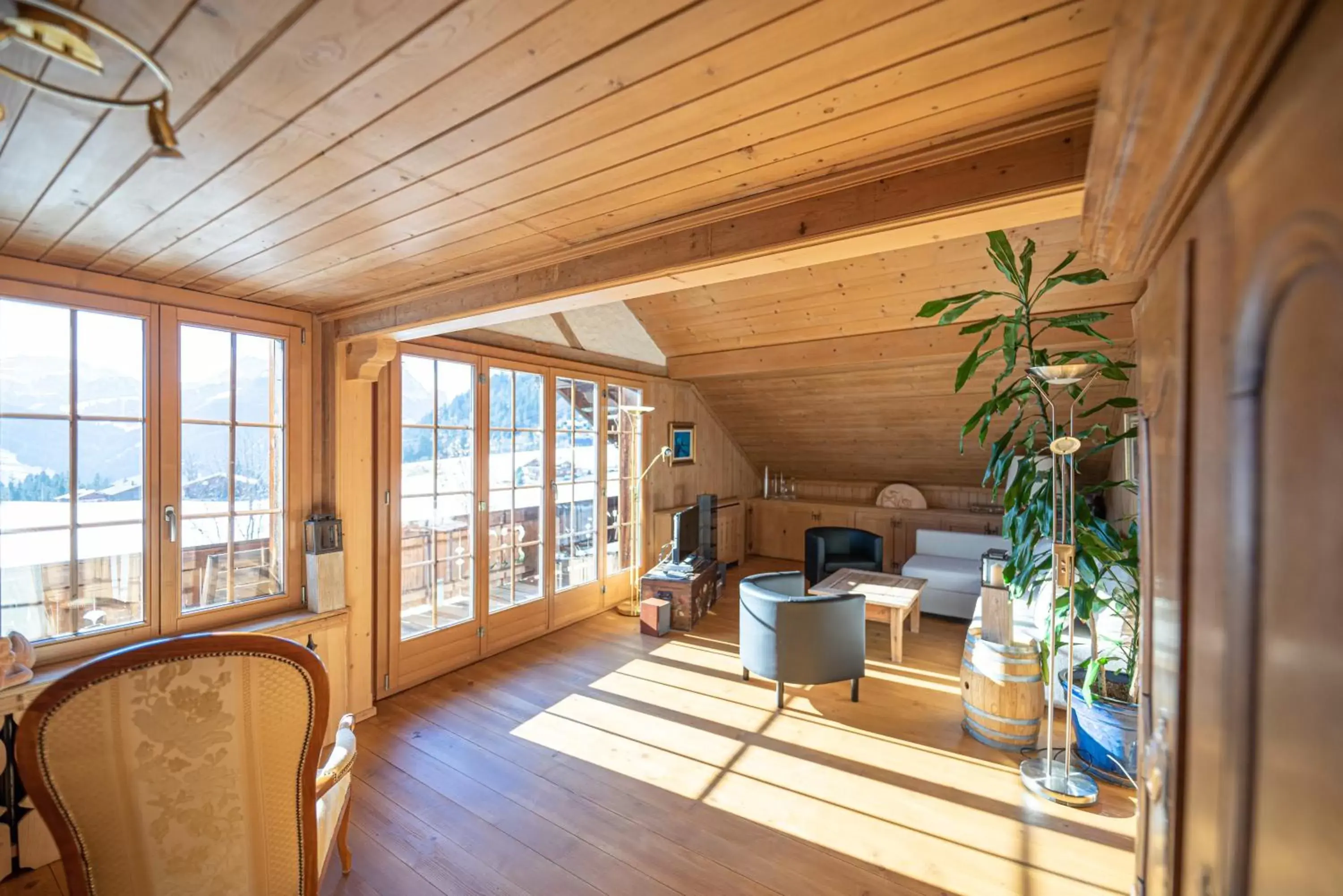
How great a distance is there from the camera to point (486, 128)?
4.24 ft

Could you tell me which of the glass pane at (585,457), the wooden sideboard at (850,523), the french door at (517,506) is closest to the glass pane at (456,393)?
the french door at (517,506)

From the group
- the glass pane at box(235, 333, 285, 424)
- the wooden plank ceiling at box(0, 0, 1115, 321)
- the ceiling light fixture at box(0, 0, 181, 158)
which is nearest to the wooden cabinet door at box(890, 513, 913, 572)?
the wooden plank ceiling at box(0, 0, 1115, 321)

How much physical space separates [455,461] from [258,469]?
45.6 inches

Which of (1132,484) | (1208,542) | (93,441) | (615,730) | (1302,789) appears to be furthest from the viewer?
(615,730)

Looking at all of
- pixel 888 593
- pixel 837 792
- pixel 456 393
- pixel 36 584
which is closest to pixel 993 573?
pixel 888 593

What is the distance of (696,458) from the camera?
21.6ft

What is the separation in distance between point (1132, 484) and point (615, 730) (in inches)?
103

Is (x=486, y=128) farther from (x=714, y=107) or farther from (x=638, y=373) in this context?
(x=638, y=373)

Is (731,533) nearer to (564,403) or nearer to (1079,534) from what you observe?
(564,403)

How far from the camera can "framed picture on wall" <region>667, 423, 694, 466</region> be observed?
6.08 meters

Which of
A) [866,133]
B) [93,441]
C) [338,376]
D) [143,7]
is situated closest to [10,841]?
[93,441]

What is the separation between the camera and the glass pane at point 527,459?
4.33m

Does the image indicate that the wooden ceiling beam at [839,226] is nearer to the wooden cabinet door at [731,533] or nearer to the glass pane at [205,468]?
the glass pane at [205,468]

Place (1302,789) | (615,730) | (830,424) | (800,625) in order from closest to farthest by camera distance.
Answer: (1302,789) → (615,730) → (800,625) → (830,424)
